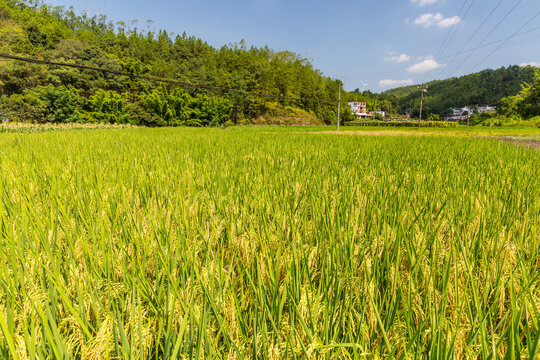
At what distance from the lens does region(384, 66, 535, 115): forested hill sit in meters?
84.5

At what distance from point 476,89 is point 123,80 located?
117757 mm

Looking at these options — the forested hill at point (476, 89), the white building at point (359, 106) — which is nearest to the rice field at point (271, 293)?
the white building at point (359, 106)

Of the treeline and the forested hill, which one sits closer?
the treeline

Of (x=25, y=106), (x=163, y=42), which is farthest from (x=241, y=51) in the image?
(x=25, y=106)

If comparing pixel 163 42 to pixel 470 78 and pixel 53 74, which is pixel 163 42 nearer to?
pixel 53 74

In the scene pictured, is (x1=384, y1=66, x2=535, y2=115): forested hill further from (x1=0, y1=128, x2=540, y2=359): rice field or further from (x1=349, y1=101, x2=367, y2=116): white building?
(x1=0, y1=128, x2=540, y2=359): rice field

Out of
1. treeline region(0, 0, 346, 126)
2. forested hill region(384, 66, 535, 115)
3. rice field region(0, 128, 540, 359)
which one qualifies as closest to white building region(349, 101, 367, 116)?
forested hill region(384, 66, 535, 115)

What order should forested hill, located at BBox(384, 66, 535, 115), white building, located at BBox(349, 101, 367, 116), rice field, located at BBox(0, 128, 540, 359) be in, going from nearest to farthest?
rice field, located at BBox(0, 128, 540, 359) < forested hill, located at BBox(384, 66, 535, 115) < white building, located at BBox(349, 101, 367, 116)

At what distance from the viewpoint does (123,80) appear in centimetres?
3366

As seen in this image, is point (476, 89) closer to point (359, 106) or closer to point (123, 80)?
point (359, 106)

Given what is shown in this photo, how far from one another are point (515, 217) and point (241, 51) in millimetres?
63348

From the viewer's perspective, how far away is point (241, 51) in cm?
5675

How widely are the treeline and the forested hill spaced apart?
224ft

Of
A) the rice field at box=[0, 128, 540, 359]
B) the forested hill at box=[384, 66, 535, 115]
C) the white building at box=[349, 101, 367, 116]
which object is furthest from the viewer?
the white building at box=[349, 101, 367, 116]
